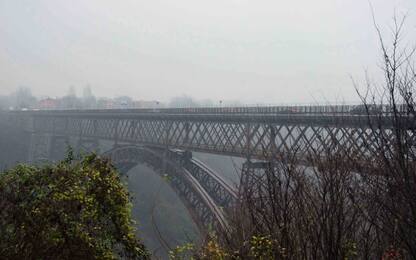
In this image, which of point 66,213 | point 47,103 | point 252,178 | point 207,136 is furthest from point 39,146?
point 47,103

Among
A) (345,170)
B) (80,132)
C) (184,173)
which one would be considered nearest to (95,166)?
(345,170)

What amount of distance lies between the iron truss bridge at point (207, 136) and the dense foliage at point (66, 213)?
416 inches

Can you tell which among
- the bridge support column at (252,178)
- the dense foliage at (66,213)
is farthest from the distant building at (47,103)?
the dense foliage at (66,213)

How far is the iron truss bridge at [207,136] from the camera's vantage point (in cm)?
2545

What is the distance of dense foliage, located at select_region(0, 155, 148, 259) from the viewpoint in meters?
7.21

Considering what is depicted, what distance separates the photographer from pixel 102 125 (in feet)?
188

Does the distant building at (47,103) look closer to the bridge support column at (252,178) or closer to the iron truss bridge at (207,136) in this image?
the iron truss bridge at (207,136)

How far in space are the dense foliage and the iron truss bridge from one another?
10.6m

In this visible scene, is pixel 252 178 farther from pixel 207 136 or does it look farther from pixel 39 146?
pixel 39 146

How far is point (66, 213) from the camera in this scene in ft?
25.5

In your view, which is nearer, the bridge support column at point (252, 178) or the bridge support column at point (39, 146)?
the bridge support column at point (252, 178)

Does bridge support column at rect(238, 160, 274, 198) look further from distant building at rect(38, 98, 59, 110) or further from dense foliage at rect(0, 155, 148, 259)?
distant building at rect(38, 98, 59, 110)

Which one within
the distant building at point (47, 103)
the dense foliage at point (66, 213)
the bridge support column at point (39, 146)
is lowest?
the bridge support column at point (39, 146)

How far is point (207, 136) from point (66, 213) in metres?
29.9
